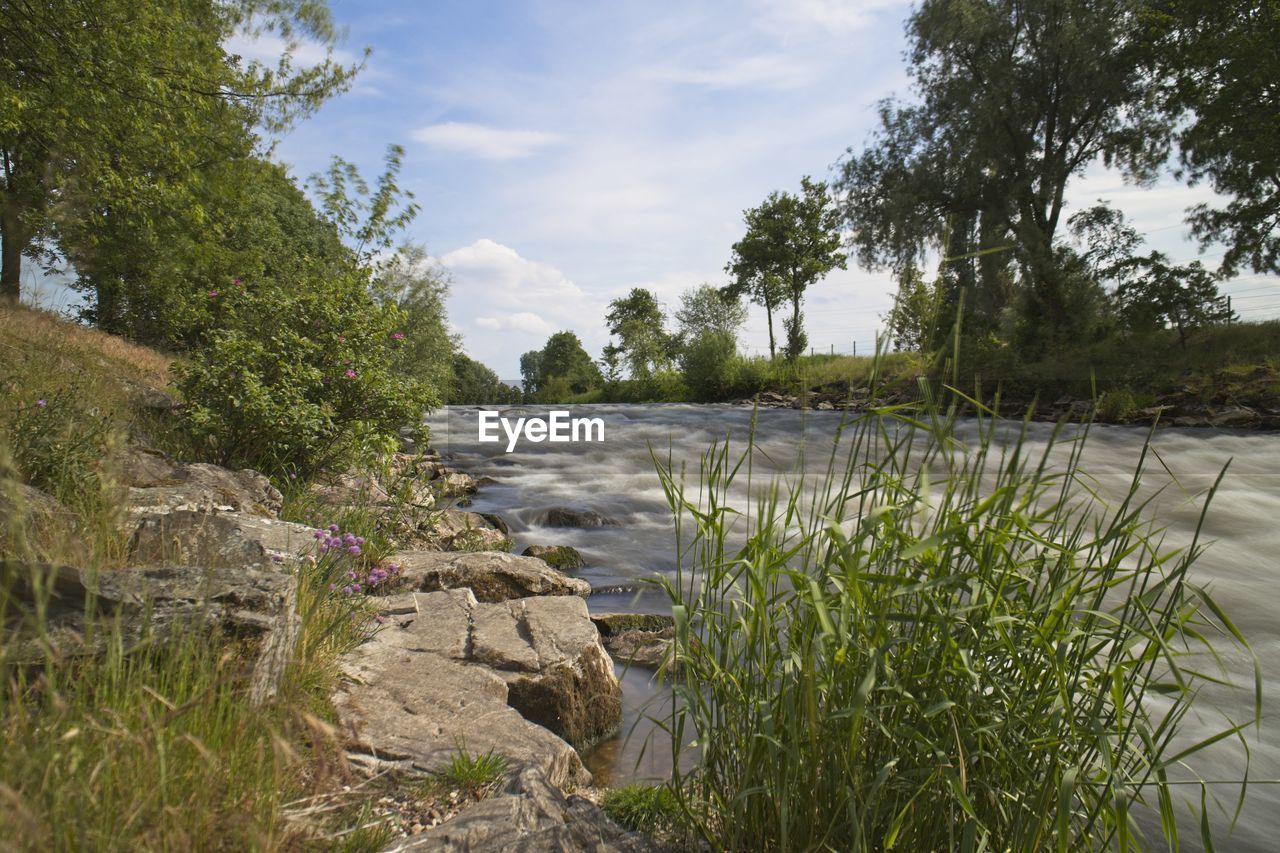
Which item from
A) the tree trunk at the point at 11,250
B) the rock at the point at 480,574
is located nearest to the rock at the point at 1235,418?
the rock at the point at 480,574

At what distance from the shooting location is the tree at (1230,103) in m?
18.0

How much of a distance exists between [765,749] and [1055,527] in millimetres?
1046

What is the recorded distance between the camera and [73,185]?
14219mm

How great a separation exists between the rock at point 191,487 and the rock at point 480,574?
1036 millimetres

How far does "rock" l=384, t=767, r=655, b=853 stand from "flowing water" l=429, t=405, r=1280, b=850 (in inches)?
15.0

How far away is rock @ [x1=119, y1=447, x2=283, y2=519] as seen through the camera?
440 centimetres

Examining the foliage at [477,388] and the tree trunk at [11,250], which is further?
the foliage at [477,388]

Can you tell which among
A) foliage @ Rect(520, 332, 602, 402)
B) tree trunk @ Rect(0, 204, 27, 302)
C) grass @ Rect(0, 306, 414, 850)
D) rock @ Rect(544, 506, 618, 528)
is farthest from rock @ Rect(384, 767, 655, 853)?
foliage @ Rect(520, 332, 602, 402)

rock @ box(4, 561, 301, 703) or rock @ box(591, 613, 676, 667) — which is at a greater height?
rock @ box(4, 561, 301, 703)

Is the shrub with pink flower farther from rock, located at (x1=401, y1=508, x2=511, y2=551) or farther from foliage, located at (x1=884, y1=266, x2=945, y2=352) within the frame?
foliage, located at (x1=884, y1=266, x2=945, y2=352)

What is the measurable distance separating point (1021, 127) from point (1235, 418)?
12.4 metres

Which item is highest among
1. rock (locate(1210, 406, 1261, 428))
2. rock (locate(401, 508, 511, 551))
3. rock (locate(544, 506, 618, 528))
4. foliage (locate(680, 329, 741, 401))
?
foliage (locate(680, 329, 741, 401))

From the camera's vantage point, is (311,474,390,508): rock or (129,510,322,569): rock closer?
(129,510,322,569): rock

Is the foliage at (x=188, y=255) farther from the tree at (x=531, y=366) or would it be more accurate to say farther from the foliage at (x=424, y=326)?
the tree at (x=531, y=366)
